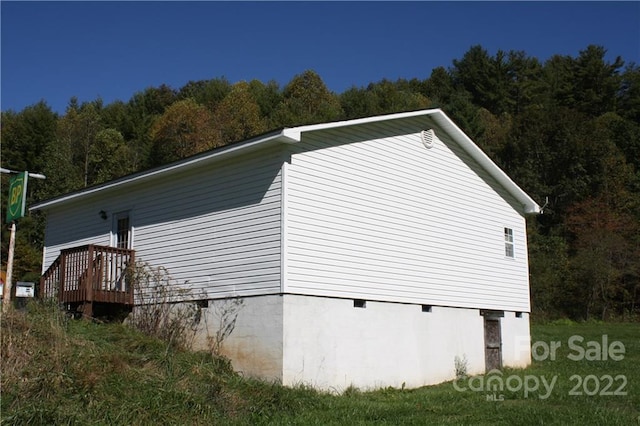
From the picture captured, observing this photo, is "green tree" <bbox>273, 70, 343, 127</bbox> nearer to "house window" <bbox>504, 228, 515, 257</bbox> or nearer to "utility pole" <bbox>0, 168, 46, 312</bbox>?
"house window" <bbox>504, 228, 515, 257</bbox>

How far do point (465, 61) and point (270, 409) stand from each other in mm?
57860

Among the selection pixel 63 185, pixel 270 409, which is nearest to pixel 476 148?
pixel 270 409

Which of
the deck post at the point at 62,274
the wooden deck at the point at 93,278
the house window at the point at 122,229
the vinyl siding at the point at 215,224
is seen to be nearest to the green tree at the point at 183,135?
the house window at the point at 122,229

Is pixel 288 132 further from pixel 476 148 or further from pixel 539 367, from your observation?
pixel 539 367

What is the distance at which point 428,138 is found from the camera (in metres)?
17.6

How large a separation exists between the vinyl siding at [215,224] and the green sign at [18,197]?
222cm

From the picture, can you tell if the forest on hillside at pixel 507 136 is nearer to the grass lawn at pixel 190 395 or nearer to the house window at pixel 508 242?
the house window at pixel 508 242

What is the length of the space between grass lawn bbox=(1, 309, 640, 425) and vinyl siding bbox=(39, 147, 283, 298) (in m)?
1.74

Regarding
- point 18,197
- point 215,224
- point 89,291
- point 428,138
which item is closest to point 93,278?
point 89,291

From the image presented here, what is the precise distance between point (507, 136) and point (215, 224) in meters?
39.4

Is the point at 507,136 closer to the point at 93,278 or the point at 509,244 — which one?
the point at 509,244

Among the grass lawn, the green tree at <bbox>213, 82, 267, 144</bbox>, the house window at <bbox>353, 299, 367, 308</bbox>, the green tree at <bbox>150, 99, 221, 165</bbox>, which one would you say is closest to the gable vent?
the house window at <bbox>353, 299, 367, 308</bbox>

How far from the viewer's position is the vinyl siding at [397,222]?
45.9 ft

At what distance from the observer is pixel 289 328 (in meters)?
13.1
